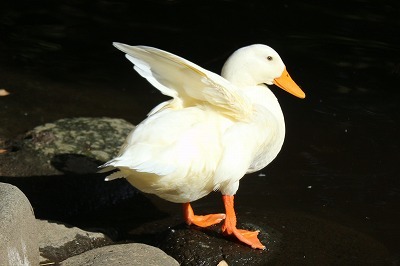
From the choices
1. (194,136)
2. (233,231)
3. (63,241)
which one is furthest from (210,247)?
(63,241)

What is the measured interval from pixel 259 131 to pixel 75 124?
6.83ft

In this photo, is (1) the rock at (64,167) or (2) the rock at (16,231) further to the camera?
(1) the rock at (64,167)

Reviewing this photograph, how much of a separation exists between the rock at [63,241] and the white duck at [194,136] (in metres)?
0.63

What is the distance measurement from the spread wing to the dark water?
1.00 meters

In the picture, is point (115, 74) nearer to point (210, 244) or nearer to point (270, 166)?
point (270, 166)

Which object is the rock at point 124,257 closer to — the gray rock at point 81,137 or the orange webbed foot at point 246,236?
the orange webbed foot at point 246,236

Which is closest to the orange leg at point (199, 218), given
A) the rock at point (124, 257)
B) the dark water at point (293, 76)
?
the dark water at point (293, 76)

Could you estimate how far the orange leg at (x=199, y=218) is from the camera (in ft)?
15.4

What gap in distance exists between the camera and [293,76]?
779 cm

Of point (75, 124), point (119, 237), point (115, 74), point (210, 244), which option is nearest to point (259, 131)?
point (210, 244)

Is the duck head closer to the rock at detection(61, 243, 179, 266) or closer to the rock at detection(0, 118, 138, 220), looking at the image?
the rock at detection(61, 243, 179, 266)

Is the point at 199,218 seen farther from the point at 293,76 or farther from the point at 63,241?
the point at 293,76

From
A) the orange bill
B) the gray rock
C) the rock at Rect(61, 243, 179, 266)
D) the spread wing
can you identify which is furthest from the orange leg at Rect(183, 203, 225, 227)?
the gray rock

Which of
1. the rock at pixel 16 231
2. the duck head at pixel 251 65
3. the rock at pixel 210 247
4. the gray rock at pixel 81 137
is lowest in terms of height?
the gray rock at pixel 81 137
